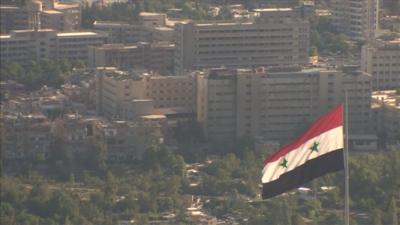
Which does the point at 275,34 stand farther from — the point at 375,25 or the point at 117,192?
the point at 117,192

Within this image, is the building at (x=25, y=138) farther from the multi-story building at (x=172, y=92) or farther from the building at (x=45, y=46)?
the building at (x=45, y=46)

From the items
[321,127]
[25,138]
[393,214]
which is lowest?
[25,138]

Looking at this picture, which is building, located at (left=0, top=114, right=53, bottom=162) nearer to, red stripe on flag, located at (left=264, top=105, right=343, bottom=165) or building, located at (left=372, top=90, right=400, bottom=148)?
building, located at (left=372, top=90, right=400, bottom=148)

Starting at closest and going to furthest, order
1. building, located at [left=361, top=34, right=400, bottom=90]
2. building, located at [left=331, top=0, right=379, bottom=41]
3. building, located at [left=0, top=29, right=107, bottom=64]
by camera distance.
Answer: building, located at [left=361, top=34, right=400, bottom=90]
building, located at [left=0, top=29, right=107, bottom=64]
building, located at [left=331, top=0, right=379, bottom=41]

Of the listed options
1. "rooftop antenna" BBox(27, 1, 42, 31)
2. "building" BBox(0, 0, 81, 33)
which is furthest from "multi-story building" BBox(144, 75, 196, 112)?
"building" BBox(0, 0, 81, 33)

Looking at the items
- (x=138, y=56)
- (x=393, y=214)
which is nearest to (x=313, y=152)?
(x=393, y=214)

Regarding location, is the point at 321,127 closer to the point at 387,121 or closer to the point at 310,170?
the point at 310,170
